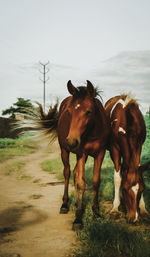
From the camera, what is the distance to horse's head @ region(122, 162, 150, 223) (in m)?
3.74

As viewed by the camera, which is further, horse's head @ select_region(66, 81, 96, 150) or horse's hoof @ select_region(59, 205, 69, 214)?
horse's hoof @ select_region(59, 205, 69, 214)

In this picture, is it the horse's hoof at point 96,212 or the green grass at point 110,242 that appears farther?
the horse's hoof at point 96,212

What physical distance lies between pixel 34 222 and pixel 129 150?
1.84 m

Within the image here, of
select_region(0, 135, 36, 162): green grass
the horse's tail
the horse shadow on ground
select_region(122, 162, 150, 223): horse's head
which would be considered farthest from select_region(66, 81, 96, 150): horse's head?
select_region(0, 135, 36, 162): green grass

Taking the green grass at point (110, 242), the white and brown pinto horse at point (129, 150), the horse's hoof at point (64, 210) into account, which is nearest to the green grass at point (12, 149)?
the horse's hoof at point (64, 210)

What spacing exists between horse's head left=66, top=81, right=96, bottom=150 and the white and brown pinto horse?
79 centimetres

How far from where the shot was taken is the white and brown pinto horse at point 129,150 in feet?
12.3

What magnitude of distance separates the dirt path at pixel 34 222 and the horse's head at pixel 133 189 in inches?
35.7

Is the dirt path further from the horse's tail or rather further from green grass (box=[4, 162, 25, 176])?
green grass (box=[4, 162, 25, 176])

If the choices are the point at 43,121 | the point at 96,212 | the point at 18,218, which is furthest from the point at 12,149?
the point at 96,212

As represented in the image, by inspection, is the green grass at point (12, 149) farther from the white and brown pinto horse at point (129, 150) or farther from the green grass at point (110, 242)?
the green grass at point (110, 242)

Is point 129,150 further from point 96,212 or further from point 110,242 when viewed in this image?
point 110,242

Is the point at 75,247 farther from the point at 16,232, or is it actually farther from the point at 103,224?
the point at 16,232

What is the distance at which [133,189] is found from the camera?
3.74 m
